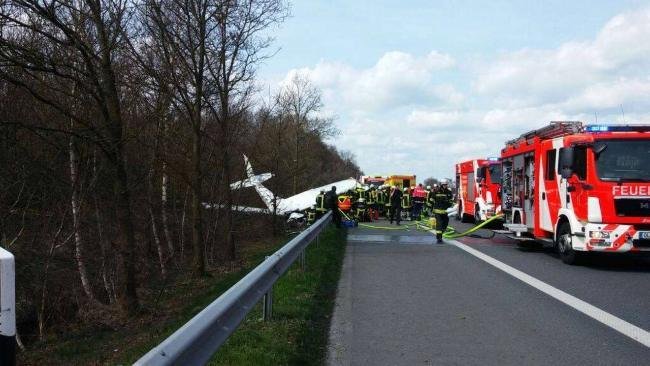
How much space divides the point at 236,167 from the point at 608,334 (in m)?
13.7

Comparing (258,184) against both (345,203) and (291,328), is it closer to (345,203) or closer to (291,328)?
(345,203)

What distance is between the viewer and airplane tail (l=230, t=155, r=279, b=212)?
1931 centimetres

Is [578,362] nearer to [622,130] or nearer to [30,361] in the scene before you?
[622,130]

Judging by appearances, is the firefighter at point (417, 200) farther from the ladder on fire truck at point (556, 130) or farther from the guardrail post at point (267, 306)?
the guardrail post at point (267, 306)

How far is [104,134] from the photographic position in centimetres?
1092

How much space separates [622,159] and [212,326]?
32.7ft

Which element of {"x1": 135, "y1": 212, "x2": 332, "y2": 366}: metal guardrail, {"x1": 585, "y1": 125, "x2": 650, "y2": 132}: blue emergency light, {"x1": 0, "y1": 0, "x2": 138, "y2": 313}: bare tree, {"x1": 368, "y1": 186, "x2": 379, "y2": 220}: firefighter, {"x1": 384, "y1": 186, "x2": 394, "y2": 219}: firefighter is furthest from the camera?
{"x1": 368, "y1": 186, "x2": 379, "y2": 220}: firefighter

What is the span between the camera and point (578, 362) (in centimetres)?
525

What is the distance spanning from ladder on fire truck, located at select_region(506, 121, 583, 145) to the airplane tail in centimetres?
853

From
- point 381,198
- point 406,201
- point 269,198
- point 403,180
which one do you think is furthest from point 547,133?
point 403,180

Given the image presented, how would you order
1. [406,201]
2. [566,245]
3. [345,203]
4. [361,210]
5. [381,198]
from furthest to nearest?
[381,198]
[406,201]
[361,210]
[345,203]
[566,245]

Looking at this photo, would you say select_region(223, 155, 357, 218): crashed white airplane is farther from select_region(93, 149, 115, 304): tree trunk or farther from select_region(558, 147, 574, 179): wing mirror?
select_region(558, 147, 574, 179): wing mirror

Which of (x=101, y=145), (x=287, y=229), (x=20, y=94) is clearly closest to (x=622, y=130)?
(x=101, y=145)

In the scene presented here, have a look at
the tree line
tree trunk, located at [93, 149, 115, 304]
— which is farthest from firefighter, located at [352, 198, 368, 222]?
tree trunk, located at [93, 149, 115, 304]
